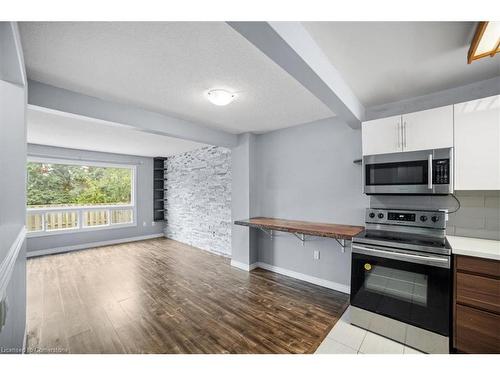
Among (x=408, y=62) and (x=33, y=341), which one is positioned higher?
(x=408, y=62)

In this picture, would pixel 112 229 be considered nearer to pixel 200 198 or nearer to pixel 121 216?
pixel 121 216

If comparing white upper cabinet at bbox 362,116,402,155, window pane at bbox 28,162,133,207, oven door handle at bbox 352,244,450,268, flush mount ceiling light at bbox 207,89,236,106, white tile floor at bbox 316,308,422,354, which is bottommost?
white tile floor at bbox 316,308,422,354

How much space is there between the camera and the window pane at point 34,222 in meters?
4.65

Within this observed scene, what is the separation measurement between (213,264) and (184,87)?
3115 millimetres

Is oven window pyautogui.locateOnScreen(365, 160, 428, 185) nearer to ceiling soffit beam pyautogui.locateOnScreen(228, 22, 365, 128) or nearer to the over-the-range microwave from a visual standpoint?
the over-the-range microwave

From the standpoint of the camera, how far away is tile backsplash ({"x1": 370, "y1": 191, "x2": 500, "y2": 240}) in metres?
1.99

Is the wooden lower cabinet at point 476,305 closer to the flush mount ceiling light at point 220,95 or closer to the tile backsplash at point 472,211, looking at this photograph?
the tile backsplash at point 472,211

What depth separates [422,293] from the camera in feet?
5.98

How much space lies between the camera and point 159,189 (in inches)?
261

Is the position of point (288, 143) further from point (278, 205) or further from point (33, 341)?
point (33, 341)

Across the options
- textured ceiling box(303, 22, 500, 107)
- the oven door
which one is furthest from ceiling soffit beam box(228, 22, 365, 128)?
the oven door

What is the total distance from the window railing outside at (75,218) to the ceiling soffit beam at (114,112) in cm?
395

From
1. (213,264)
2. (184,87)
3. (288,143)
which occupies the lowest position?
(213,264)
